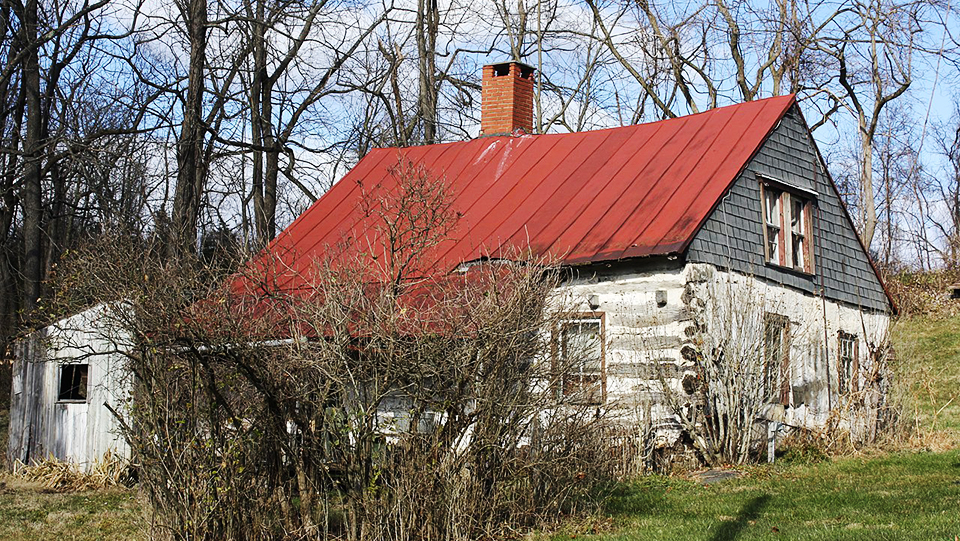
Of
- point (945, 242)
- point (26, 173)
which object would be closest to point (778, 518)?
point (26, 173)

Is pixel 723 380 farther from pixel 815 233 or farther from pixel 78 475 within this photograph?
pixel 78 475

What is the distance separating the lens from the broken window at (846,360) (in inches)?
629

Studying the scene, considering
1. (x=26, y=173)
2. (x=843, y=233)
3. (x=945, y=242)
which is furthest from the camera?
(x=945, y=242)

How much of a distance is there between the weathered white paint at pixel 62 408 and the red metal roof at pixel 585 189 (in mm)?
3041

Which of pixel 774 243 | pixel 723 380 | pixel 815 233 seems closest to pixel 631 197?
pixel 774 243

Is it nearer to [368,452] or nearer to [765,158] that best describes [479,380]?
[368,452]

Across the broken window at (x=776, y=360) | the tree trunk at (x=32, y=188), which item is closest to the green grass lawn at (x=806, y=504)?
the broken window at (x=776, y=360)

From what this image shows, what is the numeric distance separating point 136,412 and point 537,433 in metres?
3.36

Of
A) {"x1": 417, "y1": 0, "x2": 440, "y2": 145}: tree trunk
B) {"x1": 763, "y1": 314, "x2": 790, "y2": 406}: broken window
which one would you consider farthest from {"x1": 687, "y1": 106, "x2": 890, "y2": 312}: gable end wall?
{"x1": 417, "y1": 0, "x2": 440, "y2": 145}: tree trunk

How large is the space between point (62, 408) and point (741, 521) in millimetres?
10298

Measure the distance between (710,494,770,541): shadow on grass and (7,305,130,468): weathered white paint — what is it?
8.78 m

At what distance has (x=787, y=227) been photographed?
50.5ft

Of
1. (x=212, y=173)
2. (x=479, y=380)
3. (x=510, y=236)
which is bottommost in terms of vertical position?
(x=479, y=380)

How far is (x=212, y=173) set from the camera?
26.4 m
